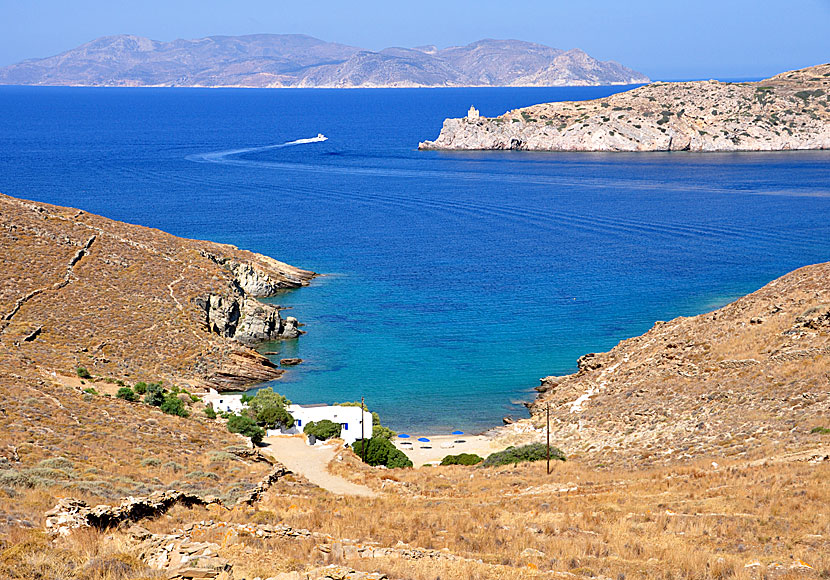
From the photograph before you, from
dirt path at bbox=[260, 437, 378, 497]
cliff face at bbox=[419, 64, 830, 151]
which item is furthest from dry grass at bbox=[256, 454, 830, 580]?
cliff face at bbox=[419, 64, 830, 151]

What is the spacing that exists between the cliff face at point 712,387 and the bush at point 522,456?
1.37 metres

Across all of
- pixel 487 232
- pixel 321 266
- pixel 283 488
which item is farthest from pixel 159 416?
pixel 487 232

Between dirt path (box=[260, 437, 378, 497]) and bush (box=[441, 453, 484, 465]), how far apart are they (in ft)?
15.9

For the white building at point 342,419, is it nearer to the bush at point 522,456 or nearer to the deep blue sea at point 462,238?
the deep blue sea at point 462,238

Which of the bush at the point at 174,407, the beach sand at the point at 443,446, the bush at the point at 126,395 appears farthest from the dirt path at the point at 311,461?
the bush at the point at 126,395

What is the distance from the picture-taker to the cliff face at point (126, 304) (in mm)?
45500

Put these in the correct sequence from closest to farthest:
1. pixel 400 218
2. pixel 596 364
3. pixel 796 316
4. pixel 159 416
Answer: pixel 159 416, pixel 796 316, pixel 596 364, pixel 400 218

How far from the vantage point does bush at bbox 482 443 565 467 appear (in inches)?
1199

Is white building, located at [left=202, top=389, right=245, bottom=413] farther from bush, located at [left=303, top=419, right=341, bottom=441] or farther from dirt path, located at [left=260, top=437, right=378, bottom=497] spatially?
bush, located at [left=303, top=419, right=341, bottom=441]

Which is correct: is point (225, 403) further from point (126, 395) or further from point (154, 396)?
point (126, 395)

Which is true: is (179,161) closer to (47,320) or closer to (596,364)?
(47,320)

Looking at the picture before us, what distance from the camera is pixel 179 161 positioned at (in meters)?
148

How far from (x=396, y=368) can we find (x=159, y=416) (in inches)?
797

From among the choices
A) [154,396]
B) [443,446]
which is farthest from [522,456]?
[154,396]
